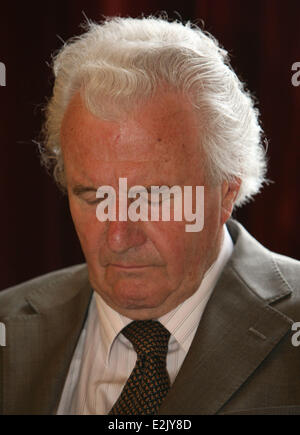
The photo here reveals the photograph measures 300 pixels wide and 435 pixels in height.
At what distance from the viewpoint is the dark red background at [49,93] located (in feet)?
6.79

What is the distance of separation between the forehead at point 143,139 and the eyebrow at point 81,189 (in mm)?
40

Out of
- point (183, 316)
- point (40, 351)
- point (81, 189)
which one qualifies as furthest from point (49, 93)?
point (183, 316)

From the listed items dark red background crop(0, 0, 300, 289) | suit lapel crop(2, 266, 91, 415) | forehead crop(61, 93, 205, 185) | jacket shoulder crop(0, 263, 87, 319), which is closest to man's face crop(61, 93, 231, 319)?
forehead crop(61, 93, 205, 185)

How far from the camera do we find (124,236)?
Result: 4.73 feet

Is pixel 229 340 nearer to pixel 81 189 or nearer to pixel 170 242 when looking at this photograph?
pixel 170 242

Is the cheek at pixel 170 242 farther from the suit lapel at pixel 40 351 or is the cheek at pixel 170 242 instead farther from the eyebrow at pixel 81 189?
the suit lapel at pixel 40 351

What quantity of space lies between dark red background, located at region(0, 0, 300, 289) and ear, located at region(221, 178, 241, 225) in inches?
20.0

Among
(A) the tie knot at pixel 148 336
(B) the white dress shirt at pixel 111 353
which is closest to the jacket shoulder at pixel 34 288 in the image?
(B) the white dress shirt at pixel 111 353

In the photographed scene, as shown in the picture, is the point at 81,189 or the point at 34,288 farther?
the point at 34,288

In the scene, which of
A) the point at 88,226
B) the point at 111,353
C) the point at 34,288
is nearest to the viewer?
the point at 88,226

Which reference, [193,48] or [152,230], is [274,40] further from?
[152,230]

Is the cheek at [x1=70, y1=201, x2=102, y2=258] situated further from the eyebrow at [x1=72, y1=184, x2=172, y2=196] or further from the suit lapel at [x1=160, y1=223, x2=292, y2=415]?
the suit lapel at [x1=160, y1=223, x2=292, y2=415]

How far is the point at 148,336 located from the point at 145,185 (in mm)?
389
